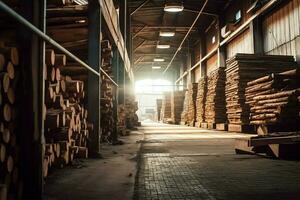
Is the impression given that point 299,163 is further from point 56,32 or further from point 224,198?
point 56,32

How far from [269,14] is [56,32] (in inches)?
413

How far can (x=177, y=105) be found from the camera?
88.9 ft

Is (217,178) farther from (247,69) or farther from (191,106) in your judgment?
(191,106)

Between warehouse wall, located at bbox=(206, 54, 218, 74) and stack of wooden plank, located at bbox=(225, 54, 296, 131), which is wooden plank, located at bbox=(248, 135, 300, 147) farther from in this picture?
warehouse wall, located at bbox=(206, 54, 218, 74)

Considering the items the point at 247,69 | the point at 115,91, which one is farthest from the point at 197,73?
the point at 115,91

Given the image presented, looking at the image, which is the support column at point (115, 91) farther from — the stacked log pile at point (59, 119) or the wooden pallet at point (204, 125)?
the wooden pallet at point (204, 125)

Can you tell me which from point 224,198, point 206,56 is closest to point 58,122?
point 224,198

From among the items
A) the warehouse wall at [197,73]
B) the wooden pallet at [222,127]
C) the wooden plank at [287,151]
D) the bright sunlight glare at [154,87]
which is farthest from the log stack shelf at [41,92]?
the bright sunlight glare at [154,87]

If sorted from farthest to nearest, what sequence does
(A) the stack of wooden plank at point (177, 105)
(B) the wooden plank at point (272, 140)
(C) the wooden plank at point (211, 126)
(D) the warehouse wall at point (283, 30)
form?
(A) the stack of wooden plank at point (177, 105), (C) the wooden plank at point (211, 126), (D) the warehouse wall at point (283, 30), (B) the wooden plank at point (272, 140)

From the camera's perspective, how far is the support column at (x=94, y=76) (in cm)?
603

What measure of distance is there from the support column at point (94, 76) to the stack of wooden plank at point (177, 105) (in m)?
20.7

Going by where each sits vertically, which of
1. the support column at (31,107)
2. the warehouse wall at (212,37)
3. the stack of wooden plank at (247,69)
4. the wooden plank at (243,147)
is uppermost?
the warehouse wall at (212,37)

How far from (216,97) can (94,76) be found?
34.8 feet

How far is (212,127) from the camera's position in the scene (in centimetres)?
1680
